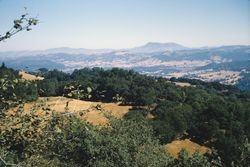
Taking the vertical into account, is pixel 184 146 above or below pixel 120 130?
below

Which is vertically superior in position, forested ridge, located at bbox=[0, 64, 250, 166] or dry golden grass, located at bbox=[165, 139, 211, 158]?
forested ridge, located at bbox=[0, 64, 250, 166]

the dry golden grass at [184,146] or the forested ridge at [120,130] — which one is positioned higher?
the forested ridge at [120,130]

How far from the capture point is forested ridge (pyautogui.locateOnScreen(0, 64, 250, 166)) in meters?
9.23

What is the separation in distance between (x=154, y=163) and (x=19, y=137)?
25.1 meters

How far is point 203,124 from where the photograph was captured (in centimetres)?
8656

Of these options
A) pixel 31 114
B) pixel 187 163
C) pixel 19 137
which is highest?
pixel 31 114

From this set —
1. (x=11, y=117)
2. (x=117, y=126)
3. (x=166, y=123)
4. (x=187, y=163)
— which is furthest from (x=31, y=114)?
(x=166, y=123)

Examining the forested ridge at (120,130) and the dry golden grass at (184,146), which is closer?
the forested ridge at (120,130)

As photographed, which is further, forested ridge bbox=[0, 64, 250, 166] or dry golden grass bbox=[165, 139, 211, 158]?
dry golden grass bbox=[165, 139, 211, 158]

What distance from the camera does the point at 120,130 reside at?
4191cm

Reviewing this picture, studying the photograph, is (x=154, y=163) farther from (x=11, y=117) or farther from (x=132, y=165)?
(x=11, y=117)

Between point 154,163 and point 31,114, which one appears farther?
point 154,163

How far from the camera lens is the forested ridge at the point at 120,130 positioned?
364 inches

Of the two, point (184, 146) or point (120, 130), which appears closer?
point (120, 130)
